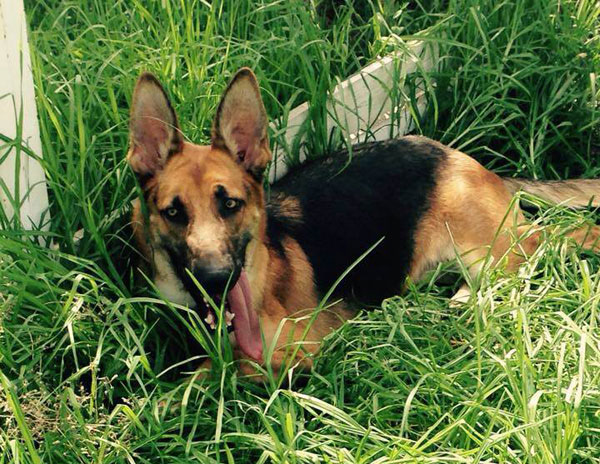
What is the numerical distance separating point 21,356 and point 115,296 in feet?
1.87

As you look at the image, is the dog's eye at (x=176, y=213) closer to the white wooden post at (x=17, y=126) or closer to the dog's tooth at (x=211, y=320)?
the dog's tooth at (x=211, y=320)

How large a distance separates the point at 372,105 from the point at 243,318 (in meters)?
1.90

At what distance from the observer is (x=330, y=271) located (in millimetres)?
4359

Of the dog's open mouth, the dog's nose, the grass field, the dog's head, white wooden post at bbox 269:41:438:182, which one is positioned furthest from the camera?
white wooden post at bbox 269:41:438:182

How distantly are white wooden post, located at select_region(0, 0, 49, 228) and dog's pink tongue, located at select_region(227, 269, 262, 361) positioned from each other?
885 millimetres

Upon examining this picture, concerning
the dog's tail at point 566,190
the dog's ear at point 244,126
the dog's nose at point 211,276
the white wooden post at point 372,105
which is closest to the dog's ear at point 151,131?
the dog's ear at point 244,126

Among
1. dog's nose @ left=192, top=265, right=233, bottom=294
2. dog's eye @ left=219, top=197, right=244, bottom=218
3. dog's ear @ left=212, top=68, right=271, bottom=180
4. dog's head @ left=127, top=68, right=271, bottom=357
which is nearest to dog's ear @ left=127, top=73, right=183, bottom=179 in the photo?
dog's head @ left=127, top=68, right=271, bottom=357

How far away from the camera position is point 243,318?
3830mm

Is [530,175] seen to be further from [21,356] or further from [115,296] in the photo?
[21,356]

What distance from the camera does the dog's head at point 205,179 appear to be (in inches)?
143

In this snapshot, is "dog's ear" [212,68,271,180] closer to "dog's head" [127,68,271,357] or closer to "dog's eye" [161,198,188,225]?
"dog's head" [127,68,271,357]

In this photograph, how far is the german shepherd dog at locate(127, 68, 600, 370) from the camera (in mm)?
3705

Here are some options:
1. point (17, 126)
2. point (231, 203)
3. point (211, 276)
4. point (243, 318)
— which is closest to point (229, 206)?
point (231, 203)

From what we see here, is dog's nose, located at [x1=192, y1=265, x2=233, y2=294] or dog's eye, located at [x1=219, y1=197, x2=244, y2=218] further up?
dog's eye, located at [x1=219, y1=197, x2=244, y2=218]
